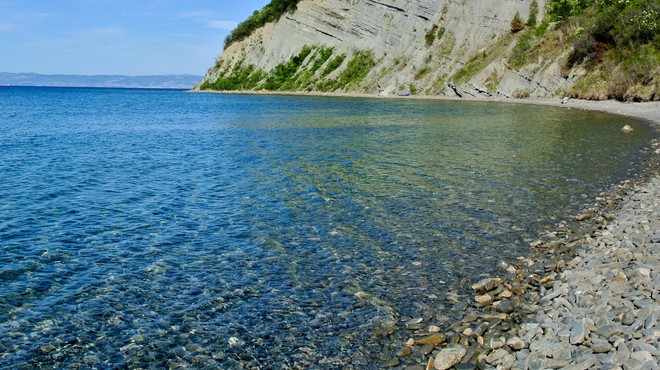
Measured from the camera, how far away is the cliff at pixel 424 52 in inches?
2493

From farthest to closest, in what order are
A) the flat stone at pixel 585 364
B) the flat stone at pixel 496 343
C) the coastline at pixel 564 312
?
1. the flat stone at pixel 496 343
2. the coastline at pixel 564 312
3. the flat stone at pixel 585 364

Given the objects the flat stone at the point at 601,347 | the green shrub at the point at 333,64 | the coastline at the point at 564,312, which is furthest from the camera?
the green shrub at the point at 333,64

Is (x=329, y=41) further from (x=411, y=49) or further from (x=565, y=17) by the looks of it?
(x=565, y=17)

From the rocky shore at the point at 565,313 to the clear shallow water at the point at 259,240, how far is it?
0.52 m

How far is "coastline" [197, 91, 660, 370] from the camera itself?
6.32 m

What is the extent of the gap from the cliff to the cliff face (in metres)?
0.15

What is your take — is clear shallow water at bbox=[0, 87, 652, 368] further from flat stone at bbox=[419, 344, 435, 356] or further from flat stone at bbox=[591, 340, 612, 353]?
flat stone at bbox=[591, 340, 612, 353]

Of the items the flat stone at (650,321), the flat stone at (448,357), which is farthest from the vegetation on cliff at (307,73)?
the flat stone at (650,321)

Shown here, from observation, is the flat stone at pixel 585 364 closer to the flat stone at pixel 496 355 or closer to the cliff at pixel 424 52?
the flat stone at pixel 496 355

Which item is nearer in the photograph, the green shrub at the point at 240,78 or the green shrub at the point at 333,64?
the green shrub at the point at 333,64

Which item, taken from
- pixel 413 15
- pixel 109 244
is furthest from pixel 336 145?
pixel 413 15

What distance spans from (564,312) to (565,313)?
51mm

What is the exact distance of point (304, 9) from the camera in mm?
101625

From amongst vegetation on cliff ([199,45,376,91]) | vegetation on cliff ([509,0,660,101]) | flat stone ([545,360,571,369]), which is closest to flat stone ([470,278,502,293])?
flat stone ([545,360,571,369])
